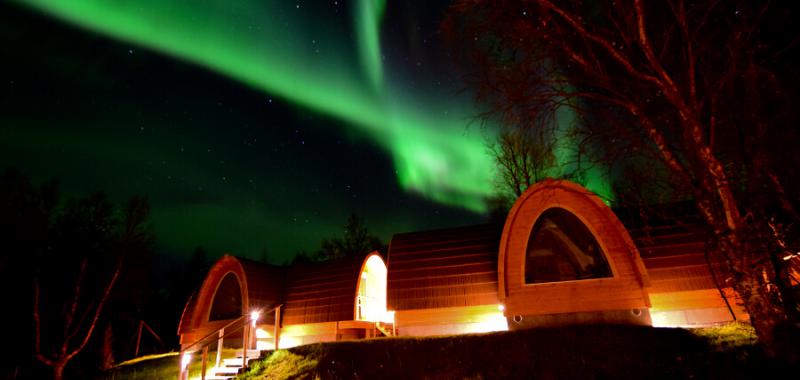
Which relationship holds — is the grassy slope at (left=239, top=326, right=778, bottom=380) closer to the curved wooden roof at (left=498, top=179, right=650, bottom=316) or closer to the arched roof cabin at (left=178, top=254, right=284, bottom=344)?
the curved wooden roof at (left=498, top=179, right=650, bottom=316)

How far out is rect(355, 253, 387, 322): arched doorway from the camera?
1988 centimetres

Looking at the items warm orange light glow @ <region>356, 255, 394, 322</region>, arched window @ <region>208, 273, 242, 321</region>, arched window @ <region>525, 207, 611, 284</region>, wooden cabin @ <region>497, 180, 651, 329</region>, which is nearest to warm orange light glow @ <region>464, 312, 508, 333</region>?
wooden cabin @ <region>497, 180, 651, 329</region>

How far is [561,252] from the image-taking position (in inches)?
551

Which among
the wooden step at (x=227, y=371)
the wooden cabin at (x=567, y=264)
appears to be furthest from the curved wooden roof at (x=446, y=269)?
the wooden step at (x=227, y=371)

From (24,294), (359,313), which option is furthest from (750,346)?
(24,294)

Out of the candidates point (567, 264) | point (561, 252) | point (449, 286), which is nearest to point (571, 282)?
point (567, 264)

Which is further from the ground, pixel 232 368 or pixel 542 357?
pixel 542 357

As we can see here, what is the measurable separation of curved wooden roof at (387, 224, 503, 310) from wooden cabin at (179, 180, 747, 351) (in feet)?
0.13

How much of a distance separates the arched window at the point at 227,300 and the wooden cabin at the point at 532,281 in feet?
0.50

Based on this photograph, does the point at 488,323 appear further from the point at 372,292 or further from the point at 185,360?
the point at 185,360

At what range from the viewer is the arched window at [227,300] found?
62.9 feet

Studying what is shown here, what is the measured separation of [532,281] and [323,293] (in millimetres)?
9566

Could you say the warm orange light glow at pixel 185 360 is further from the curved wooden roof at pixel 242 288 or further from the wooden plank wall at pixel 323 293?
the wooden plank wall at pixel 323 293

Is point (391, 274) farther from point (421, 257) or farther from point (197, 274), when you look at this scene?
point (197, 274)
